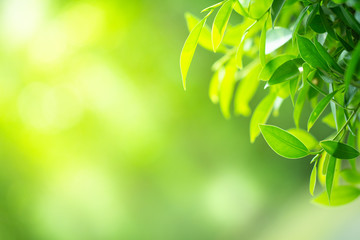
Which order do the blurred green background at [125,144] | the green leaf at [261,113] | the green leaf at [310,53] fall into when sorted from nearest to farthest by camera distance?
the green leaf at [310,53] < the green leaf at [261,113] < the blurred green background at [125,144]

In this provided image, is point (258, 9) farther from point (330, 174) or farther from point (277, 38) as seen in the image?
point (330, 174)

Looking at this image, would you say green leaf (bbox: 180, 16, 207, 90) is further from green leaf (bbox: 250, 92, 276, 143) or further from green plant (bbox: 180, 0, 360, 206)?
green leaf (bbox: 250, 92, 276, 143)

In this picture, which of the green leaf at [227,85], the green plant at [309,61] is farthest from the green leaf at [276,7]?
the green leaf at [227,85]

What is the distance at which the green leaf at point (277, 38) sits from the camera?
0.97ft

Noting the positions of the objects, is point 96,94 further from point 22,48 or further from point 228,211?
point 228,211

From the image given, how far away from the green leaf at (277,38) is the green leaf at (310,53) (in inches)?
2.0

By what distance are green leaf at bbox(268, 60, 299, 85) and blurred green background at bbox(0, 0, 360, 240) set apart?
108 cm

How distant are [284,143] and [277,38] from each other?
→ 0.09 meters

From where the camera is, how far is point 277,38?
303mm

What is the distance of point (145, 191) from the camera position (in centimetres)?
148

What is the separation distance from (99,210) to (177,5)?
0.79 meters

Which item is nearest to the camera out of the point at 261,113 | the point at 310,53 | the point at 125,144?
the point at 310,53

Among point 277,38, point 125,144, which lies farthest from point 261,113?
point 125,144

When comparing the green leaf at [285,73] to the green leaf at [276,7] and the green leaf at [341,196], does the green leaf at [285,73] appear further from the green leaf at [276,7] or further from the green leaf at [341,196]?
the green leaf at [341,196]
